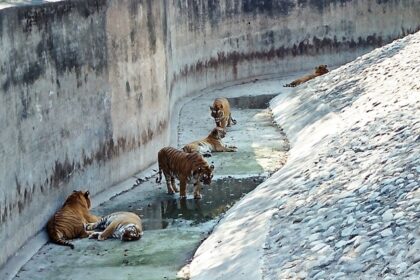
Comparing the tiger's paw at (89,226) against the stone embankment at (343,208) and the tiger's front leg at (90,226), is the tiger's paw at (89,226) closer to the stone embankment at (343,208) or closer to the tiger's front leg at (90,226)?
the tiger's front leg at (90,226)

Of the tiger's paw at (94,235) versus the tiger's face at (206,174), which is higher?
the tiger's face at (206,174)

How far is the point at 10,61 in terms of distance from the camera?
488 inches

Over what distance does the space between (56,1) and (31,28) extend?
3.26ft

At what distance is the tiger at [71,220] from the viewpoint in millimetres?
13047

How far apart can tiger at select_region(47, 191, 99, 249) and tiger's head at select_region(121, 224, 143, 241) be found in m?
0.62

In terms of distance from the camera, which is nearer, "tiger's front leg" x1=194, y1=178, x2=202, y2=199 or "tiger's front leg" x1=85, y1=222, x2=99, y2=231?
"tiger's front leg" x1=85, y1=222, x2=99, y2=231

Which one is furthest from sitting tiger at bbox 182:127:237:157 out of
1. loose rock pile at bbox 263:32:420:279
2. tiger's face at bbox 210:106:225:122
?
loose rock pile at bbox 263:32:420:279

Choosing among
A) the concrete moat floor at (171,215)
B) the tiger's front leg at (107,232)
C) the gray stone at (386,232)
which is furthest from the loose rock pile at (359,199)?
the tiger's front leg at (107,232)

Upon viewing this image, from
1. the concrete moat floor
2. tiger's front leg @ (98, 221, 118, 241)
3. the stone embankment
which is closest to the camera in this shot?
the stone embankment

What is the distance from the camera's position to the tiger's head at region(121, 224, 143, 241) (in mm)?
12914

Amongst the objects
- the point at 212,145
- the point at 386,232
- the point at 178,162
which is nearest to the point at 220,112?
the point at 212,145

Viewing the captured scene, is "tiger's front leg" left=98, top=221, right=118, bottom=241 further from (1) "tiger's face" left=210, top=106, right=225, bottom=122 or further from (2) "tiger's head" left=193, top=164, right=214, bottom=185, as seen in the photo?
(1) "tiger's face" left=210, top=106, right=225, bottom=122

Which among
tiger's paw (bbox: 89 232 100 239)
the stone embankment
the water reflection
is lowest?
the water reflection

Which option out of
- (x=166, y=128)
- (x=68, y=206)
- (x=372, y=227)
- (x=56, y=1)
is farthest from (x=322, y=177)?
(x=166, y=128)
